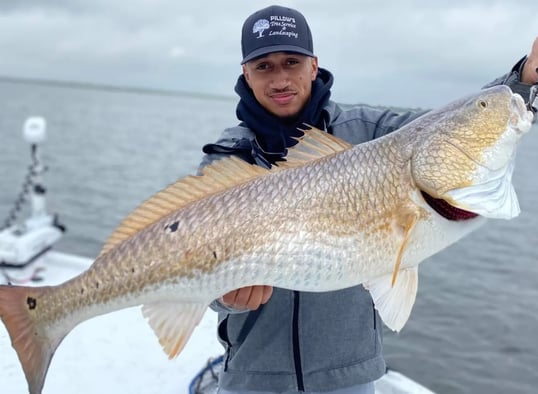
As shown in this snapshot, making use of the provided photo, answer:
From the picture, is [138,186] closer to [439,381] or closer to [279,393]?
[439,381]

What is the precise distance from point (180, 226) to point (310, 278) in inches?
25.3

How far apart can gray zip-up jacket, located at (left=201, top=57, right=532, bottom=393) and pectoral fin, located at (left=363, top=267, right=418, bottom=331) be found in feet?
1.68

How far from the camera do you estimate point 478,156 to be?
236 cm

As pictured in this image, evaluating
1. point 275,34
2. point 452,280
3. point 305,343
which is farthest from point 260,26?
point 452,280

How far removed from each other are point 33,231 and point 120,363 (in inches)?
113

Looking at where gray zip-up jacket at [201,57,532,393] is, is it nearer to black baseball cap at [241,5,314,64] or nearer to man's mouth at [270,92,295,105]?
man's mouth at [270,92,295,105]

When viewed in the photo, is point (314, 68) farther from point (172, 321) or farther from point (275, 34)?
point (172, 321)

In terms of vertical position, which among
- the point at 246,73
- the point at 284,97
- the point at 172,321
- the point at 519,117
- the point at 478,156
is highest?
the point at 246,73

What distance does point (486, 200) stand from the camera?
7.61ft

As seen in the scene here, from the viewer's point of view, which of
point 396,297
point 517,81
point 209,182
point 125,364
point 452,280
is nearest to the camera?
point 396,297

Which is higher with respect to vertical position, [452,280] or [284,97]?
[284,97]

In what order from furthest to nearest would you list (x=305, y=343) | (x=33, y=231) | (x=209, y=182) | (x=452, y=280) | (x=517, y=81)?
(x=452, y=280), (x=33, y=231), (x=305, y=343), (x=517, y=81), (x=209, y=182)

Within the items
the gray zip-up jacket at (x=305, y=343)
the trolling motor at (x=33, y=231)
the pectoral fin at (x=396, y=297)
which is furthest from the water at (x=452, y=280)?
the pectoral fin at (x=396, y=297)

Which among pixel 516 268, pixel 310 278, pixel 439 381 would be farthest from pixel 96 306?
pixel 516 268
